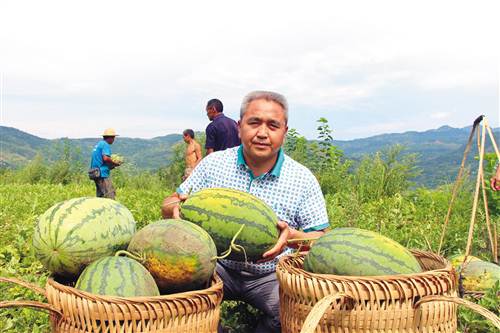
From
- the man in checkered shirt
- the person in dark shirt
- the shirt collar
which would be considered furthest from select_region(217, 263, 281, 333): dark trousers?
the person in dark shirt

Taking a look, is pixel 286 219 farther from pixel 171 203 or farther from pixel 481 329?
pixel 481 329

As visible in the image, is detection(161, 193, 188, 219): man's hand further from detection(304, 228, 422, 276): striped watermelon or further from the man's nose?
detection(304, 228, 422, 276): striped watermelon

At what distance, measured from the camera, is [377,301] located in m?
1.83

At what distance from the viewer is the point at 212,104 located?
8.35 meters

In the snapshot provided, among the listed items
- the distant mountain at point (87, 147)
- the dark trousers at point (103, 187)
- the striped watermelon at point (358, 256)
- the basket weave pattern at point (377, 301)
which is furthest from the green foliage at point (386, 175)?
the distant mountain at point (87, 147)

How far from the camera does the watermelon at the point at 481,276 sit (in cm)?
354

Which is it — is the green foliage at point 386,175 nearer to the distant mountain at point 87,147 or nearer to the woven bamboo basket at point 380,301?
the woven bamboo basket at point 380,301

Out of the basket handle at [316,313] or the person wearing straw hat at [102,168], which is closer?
the basket handle at [316,313]

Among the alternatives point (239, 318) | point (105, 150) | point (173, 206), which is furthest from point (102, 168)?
point (173, 206)

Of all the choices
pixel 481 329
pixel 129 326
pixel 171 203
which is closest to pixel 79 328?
pixel 129 326

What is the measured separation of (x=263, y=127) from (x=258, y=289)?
1.02 m

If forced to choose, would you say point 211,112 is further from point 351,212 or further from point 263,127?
point 263,127

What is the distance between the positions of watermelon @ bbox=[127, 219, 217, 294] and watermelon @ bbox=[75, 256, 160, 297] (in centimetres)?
8

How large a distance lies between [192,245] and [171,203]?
76cm
